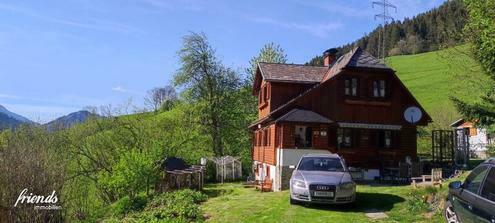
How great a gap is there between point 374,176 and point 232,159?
12.9 metres

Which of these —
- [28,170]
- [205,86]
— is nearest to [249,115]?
[205,86]

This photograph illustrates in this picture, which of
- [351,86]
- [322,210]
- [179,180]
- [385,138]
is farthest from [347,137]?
[322,210]

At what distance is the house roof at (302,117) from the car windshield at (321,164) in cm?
704

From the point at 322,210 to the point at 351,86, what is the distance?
12.8 meters

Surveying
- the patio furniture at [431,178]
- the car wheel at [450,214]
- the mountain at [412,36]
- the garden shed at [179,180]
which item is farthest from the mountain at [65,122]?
the mountain at [412,36]

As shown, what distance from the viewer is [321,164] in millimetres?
16516

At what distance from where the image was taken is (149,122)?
1380 inches

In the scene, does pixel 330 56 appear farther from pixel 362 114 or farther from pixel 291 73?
pixel 362 114

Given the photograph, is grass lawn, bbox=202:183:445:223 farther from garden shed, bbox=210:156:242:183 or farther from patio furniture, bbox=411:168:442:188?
garden shed, bbox=210:156:242:183

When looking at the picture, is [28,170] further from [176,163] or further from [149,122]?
[149,122]

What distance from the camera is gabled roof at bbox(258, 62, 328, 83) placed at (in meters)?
28.0

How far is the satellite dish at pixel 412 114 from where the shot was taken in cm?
2616

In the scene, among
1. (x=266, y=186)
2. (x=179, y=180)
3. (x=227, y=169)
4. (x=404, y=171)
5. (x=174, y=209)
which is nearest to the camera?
(x=174, y=209)

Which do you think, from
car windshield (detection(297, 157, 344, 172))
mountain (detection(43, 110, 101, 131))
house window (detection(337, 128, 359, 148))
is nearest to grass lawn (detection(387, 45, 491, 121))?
house window (detection(337, 128, 359, 148))
